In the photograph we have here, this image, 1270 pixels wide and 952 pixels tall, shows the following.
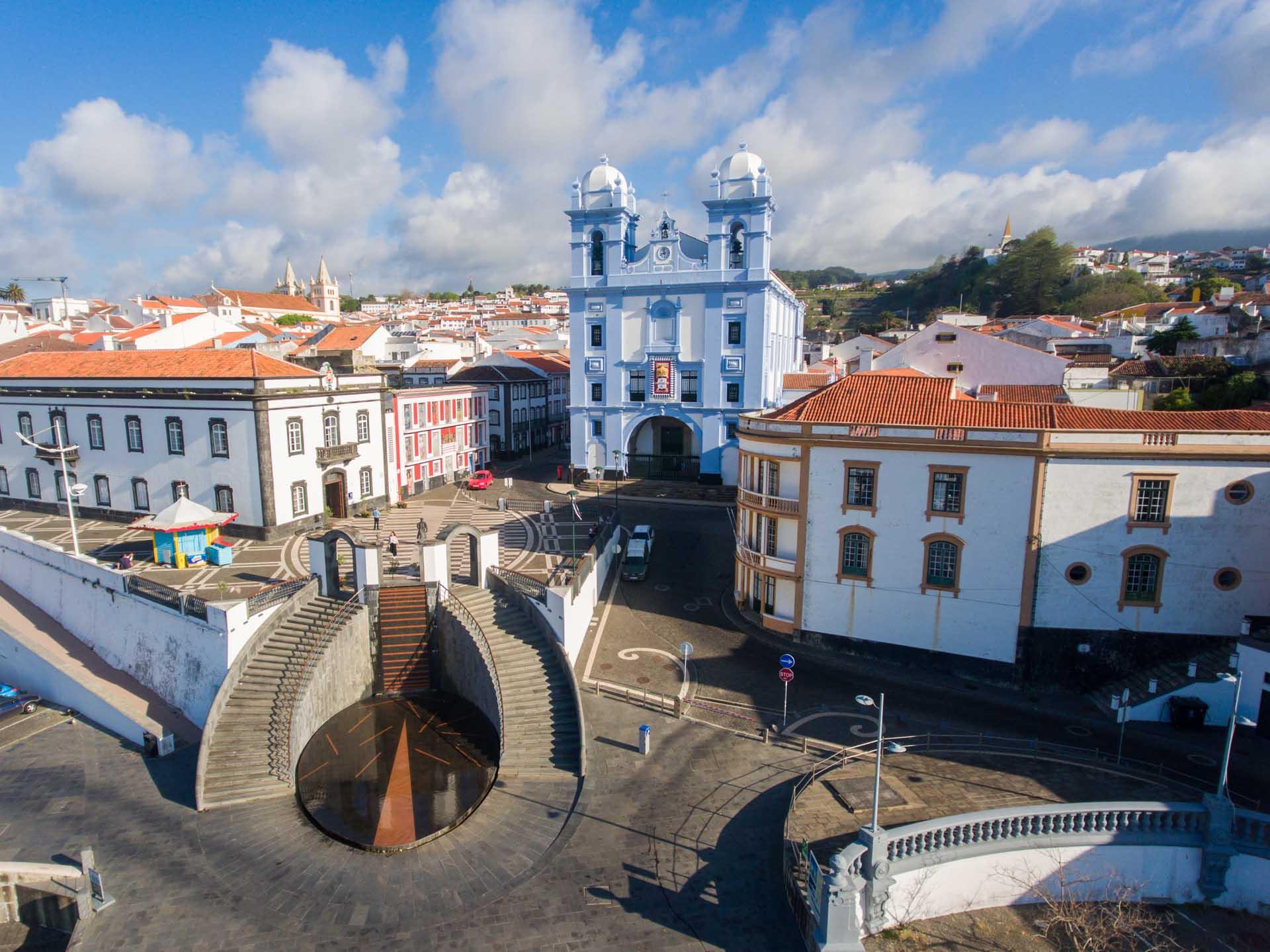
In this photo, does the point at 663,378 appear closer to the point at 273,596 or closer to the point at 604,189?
the point at 604,189

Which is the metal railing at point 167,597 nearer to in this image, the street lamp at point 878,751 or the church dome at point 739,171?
the street lamp at point 878,751

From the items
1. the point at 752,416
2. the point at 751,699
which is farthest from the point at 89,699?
the point at 752,416

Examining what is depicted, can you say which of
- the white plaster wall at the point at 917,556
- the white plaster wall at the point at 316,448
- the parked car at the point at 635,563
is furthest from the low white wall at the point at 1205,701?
the white plaster wall at the point at 316,448

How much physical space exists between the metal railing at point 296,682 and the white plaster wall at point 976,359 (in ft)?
127

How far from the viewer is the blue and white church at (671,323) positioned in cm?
4888

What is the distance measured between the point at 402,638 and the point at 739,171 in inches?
1490

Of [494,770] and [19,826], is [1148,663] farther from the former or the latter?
[19,826]

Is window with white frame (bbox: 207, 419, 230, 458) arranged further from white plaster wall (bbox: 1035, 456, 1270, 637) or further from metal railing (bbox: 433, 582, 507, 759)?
white plaster wall (bbox: 1035, 456, 1270, 637)

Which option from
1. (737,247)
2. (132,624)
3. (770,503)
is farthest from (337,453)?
(737,247)

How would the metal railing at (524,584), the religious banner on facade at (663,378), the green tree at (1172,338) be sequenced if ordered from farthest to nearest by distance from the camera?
the religious banner on facade at (663,378), the green tree at (1172,338), the metal railing at (524,584)

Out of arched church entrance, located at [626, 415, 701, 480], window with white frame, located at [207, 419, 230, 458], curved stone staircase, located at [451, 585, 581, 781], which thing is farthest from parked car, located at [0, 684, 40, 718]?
arched church entrance, located at [626, 415, 701, 480]

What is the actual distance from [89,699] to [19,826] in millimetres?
8156

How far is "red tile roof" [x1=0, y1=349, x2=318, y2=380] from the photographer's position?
3709cm

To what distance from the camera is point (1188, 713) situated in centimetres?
2133
